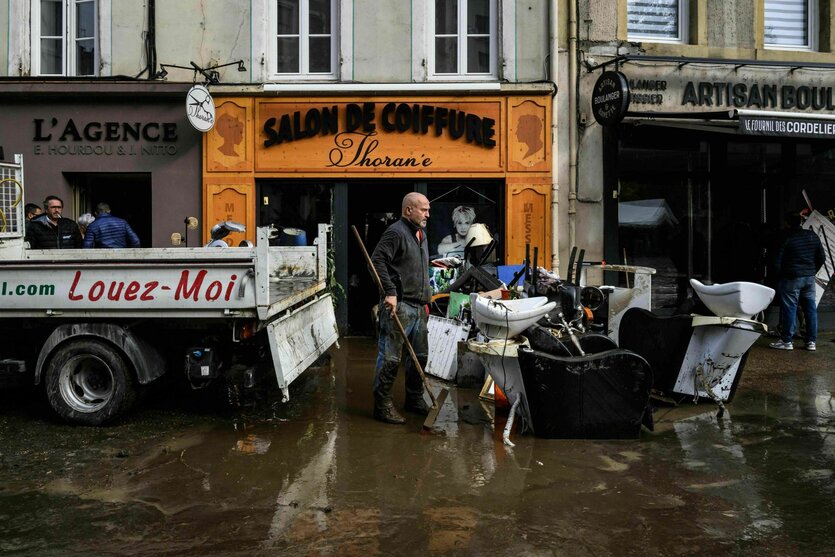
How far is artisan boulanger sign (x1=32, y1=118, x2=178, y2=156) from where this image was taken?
12.1 meters

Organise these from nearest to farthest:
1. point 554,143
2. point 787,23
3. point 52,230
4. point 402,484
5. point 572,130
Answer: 1. point 402,484
2. point 52,230
3. point 554,143
4. point 572,130
5. point 787,23

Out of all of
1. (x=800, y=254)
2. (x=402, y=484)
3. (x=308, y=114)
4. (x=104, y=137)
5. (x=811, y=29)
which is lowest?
(x=402, y=484)

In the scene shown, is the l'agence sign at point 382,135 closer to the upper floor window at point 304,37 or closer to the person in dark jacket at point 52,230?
the upper floor window at point 304,37

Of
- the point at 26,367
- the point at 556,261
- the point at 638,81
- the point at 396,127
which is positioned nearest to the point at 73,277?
the point at 26,367

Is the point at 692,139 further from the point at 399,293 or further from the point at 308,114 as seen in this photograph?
the point at 399,293

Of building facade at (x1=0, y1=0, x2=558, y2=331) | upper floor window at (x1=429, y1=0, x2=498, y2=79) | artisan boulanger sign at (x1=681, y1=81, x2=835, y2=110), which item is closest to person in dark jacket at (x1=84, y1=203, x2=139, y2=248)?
building facade at (x1=0, y1=0, x2=558, y2=331)

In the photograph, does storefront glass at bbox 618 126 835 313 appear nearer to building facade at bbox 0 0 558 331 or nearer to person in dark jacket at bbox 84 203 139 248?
building facade at bbox 0 0 558 331

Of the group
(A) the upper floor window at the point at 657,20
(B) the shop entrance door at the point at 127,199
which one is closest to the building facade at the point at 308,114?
(B) the shop entrance door at the point at 127,199

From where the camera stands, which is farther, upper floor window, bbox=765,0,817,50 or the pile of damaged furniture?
upper floor window, bbox=765,0,817,50

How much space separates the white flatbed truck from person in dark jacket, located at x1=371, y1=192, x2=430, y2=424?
2.52ft

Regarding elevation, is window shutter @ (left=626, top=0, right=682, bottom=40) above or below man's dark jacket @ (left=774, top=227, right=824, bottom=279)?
above

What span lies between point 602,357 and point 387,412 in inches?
76.2

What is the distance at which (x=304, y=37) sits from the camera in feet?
40.4

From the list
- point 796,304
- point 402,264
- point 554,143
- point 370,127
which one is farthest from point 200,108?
point 796,304
